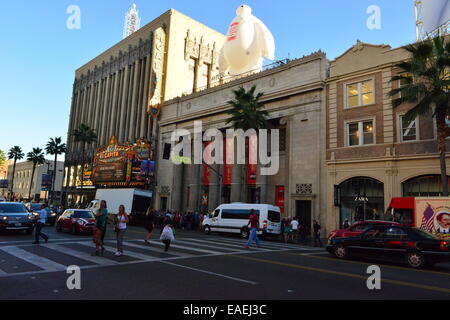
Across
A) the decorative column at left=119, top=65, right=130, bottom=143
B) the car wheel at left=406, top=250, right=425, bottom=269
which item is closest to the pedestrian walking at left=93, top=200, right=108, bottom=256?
the car wheel at left=406, top=250, right=425, bottom=269

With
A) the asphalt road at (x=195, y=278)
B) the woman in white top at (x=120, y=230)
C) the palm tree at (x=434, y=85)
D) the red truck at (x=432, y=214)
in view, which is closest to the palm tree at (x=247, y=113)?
the palm tree at (x=434, y=85)

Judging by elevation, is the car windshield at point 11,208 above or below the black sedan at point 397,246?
above

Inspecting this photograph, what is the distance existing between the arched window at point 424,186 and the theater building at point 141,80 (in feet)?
94.9

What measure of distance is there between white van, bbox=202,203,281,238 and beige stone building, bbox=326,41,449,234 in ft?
17.1

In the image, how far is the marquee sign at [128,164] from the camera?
144ft

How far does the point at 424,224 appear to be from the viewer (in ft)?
55.4

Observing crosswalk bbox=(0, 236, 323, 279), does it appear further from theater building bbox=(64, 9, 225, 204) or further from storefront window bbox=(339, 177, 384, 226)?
theater building bbox=(64, 9, 225, 204)

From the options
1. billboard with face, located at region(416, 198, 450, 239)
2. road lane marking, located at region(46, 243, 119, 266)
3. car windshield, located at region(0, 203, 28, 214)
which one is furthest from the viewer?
car windshield, located at region(0, 203, 28, 214)

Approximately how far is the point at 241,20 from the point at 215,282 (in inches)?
1450

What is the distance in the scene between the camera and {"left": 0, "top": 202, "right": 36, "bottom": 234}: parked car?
16406 millimetres

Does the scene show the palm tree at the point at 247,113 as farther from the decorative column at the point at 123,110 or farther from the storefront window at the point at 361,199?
A: the decorative column at the point at 123,110

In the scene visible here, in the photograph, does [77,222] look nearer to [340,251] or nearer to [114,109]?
[340,251]

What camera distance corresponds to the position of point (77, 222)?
18547 millimetres

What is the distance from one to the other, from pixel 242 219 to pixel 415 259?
43.5ft
